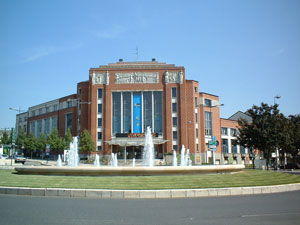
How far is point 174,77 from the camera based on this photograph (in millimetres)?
57469

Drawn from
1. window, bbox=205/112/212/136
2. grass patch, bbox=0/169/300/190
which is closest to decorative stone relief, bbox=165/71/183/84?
window, bbox=205/112/212/136

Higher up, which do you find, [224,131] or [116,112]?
[116,112]

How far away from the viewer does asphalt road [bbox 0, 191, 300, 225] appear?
787 centimetres

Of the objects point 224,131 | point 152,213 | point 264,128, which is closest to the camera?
point 152,213

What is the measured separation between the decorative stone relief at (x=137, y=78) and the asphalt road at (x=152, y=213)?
4692 centimetres

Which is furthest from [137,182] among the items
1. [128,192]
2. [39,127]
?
[39,127]

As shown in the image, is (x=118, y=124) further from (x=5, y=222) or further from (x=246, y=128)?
(x=5, y=222)

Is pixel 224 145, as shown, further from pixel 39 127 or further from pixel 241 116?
pixel 39 127

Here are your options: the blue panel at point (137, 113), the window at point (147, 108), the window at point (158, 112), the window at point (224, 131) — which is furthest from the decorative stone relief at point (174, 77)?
the window at point (224, 131)

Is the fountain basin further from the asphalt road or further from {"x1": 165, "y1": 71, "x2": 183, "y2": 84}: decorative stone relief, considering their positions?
{"x1": 165, "y1": 71, "x2": 183, "y2": 84}: decorative stone relief

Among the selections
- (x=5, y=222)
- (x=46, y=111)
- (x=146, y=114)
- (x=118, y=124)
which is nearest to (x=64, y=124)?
(x=46, y=111)

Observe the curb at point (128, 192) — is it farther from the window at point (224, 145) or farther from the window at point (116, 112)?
the window at point (224, 145)

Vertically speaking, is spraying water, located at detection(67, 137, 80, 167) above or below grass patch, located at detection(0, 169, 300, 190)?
above

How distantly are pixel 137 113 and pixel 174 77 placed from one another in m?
9.76
